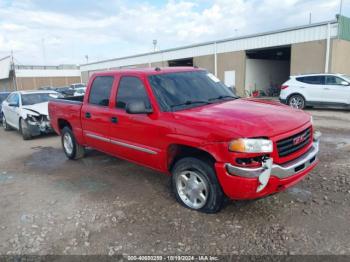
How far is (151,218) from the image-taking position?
3.77m

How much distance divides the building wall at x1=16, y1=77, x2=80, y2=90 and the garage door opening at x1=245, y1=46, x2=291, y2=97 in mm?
41841

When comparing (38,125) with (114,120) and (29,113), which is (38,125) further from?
(114,120)

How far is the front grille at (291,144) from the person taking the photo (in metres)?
3.30

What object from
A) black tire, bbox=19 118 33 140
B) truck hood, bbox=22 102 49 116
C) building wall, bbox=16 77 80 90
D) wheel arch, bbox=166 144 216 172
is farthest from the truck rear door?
building wall, bbox=16 77 80 90

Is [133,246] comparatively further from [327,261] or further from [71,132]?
[71,132]

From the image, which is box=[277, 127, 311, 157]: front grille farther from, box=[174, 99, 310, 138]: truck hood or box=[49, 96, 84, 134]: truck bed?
box=[49, 96, 84, 134]: truck bed

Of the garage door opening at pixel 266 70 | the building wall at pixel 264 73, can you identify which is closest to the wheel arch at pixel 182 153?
the garage door opening at pixel 266 70

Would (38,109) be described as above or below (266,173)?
above

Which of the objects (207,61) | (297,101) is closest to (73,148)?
(297,101)

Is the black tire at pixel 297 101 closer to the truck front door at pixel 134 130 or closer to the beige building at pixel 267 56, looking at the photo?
the beige building at pixel 267 56

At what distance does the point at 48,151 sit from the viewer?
25.8 ft

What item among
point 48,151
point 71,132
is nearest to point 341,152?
point 71,132

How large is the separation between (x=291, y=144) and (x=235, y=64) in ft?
67.7

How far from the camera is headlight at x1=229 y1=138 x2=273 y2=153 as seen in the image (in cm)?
314
